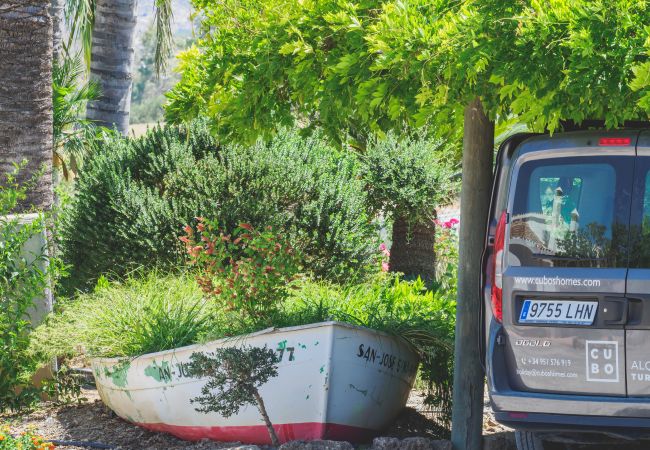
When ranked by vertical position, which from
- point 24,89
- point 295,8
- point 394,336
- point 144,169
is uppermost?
point 295,8

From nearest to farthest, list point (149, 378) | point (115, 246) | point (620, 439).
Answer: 1. point (620, 439)
2. point (149, 378)
3. point (115, 246)

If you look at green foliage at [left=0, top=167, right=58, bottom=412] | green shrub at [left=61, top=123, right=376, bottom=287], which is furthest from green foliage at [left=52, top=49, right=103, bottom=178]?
green foliage at [left=0, top=167, right=58, bottom=412]

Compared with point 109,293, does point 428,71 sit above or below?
above

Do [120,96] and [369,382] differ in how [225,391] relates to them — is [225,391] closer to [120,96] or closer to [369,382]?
[369,382]

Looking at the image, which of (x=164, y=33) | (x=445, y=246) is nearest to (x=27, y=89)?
(x=445, y=246)

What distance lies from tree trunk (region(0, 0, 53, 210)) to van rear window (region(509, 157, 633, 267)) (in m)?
5.89

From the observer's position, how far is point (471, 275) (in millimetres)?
7316

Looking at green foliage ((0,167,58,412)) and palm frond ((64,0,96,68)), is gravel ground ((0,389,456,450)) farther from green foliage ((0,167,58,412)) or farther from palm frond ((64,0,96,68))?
palm frond ((64,0,96,68))

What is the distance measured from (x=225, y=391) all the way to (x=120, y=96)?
10774mm

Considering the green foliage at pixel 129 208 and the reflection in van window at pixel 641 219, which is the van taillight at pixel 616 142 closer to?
the reflection in van window at pixel 641 219

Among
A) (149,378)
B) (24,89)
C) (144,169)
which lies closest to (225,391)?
(149,378)

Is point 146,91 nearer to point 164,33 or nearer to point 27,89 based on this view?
point 164,33

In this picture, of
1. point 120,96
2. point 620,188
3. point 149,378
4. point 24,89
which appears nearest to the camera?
point 620,188

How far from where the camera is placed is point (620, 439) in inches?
248
